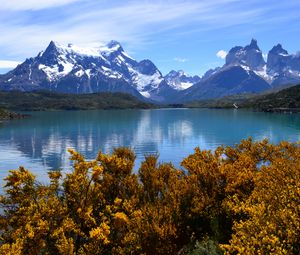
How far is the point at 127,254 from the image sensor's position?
29.0 m

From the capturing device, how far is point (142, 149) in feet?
468

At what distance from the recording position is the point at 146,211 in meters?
31.6

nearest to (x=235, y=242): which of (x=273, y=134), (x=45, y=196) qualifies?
(x=45, y=196)

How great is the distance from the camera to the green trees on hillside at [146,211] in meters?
Result: 24.1

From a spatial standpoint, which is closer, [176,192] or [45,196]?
[45,196]

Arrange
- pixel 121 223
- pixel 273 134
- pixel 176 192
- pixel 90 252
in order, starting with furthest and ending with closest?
1. pixel 273 134
2. pixel 176 192
3. pixel 121 223
4. pixel 90 252

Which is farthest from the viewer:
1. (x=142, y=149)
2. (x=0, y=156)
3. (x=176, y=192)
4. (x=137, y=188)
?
(x=142, y=149)

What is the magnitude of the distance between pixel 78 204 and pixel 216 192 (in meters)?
12.9

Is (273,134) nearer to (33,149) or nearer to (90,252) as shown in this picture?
(33,149)

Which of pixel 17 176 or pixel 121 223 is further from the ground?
pixel 17 176

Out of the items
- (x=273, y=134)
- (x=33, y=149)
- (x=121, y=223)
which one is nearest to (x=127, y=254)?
(x=121, y=223)

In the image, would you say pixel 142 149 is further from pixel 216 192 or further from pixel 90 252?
pixel 90 252

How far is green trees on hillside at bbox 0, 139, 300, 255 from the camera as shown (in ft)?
79.2

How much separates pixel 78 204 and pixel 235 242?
1675 centimetres
